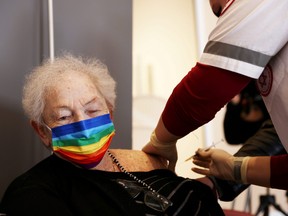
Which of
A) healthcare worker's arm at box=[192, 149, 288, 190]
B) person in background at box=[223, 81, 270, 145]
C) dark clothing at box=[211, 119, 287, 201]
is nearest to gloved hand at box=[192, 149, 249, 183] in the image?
healthcare worker's arm at box=[192, 149, 288, 190]

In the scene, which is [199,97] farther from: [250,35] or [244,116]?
[244,116]

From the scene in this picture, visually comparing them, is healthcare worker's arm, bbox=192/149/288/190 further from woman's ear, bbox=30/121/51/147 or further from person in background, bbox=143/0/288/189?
woman's ear, bbox=30/121/51/147

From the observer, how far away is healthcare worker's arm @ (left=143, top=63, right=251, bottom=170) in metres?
0.95

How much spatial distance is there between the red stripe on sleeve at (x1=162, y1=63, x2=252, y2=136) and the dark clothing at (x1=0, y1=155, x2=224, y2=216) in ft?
0.94

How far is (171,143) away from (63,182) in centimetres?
41

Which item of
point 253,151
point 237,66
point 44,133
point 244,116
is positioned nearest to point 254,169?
point 253,151

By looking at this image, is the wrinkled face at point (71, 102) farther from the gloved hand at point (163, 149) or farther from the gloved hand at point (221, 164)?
the gloved hand at point (221, 164)

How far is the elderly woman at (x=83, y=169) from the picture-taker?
110 cm

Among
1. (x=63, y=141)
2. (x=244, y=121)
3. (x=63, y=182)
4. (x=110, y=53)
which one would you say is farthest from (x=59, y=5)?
(x=244, y=121)

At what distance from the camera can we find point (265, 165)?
3.98 ft

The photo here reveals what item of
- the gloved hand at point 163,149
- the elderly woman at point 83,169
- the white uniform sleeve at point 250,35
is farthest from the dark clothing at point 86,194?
the white uniform sleeve at point 250,35

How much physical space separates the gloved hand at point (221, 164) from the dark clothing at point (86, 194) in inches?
3.1

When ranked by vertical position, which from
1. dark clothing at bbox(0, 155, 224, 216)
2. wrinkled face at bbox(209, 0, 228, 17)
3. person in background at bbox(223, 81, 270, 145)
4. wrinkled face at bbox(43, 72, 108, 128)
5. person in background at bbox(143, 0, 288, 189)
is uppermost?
wrinkled face at bbox(209, 0, 228, 17)

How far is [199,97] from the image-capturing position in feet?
3.28
